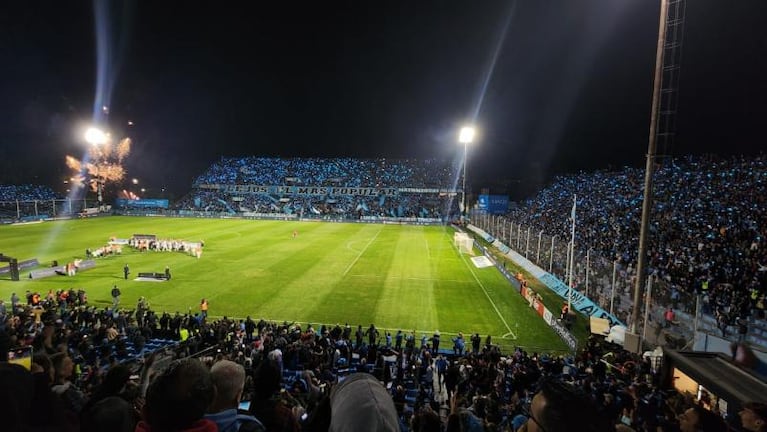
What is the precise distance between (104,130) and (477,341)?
8504 cm

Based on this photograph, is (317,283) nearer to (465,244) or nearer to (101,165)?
(465,244)

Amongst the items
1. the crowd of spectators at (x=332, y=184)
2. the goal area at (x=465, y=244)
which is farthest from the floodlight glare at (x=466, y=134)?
the crowd of spectators at (x=332, y=184)

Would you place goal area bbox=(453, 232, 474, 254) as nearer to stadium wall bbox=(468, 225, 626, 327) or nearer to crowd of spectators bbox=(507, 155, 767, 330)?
stadium wall bbox=(468, 225, 626, 327)

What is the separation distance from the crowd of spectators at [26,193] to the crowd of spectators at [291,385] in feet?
183

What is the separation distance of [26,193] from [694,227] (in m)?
85.4

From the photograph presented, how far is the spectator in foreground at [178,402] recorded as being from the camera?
2127 mm

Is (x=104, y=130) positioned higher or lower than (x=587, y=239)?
higher

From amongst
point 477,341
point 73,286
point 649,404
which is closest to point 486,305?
point 477,341

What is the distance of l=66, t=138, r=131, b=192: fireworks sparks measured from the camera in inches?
2874

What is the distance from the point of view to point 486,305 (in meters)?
21.0

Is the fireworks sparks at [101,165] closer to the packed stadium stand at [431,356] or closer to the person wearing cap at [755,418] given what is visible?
the packed stadium stand at [431,356]

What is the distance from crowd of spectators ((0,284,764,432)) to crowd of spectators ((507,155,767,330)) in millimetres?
6359

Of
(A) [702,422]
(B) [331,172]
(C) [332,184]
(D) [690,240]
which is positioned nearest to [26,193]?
(C) [332,184]

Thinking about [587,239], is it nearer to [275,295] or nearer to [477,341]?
[477,341]
